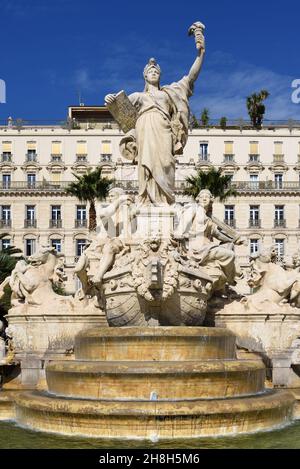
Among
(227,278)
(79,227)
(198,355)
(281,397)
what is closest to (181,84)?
(227,278)

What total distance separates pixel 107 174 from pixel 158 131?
52.3 metres

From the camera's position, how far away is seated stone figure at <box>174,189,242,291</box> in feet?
44.3

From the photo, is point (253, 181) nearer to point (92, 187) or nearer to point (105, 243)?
point (92, 187)

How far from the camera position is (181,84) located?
1509 cm

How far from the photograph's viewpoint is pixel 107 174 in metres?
66.6

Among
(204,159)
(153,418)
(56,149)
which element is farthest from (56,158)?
(153,418)

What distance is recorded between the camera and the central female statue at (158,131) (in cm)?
1453

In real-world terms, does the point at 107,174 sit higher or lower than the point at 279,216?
higher

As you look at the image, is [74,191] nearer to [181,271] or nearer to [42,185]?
[42,185]

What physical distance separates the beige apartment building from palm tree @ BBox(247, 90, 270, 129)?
25.4 feet

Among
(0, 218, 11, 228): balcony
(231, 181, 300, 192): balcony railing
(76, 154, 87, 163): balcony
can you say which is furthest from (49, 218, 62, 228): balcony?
(231, 181, 300, 192): balcony railing

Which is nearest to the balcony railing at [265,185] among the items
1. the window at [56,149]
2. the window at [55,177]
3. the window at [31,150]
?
the window at [55,177]

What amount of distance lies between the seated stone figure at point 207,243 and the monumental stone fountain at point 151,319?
23mm

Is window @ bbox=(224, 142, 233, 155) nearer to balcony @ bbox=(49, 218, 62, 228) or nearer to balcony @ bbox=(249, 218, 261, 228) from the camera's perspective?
balcony @ bbox=(249, 218, 261, 228)
